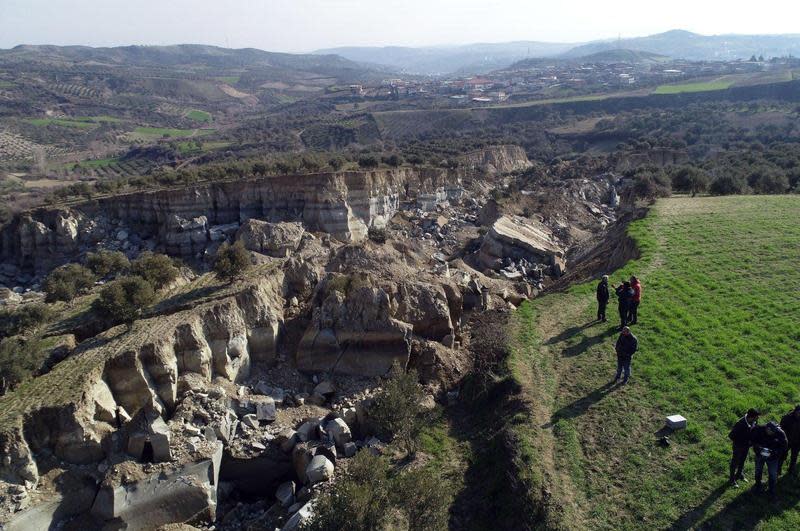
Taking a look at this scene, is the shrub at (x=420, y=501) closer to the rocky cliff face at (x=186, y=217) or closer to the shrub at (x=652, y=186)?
the rocky cliff face at (x=186, y=217)

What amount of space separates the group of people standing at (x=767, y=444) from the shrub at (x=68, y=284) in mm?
23464

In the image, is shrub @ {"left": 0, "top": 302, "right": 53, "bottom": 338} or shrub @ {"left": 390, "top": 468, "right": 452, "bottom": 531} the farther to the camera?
shrub @ {"left": 0, "top": 302, "right": 53, "bottom": 338}

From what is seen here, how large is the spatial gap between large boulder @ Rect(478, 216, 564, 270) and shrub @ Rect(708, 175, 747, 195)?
11.1 meters

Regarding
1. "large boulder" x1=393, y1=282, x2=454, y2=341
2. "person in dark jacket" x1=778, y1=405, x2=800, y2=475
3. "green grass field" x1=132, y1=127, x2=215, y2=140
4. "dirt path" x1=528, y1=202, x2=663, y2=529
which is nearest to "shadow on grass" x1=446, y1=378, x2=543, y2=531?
"dirt path" x1=528, y1=202, x2=663, y2=529

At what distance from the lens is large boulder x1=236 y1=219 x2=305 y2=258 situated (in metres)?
31.1

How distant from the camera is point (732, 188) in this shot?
119 feet

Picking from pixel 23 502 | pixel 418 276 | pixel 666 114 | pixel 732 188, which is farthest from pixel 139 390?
pixel 666 114

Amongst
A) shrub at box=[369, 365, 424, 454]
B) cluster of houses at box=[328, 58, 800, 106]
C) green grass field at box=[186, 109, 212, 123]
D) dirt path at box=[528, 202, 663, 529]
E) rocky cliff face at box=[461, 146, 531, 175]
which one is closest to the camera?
dirt path at box=[528, 202, 663, 529]

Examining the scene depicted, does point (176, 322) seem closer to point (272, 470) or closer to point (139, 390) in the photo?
point (139, 390)

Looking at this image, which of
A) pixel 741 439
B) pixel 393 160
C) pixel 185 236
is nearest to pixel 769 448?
pixel 741 439

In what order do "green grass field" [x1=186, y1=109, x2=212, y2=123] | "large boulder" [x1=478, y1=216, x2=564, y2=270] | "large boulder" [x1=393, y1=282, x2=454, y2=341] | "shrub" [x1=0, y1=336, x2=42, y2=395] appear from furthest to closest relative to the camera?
"green grass field" [x1=186, y1=109, x2=212, y2=123]
"large boulder" [x1=478, y1=216, x2=564, y2=270]
"large boulder" [x1=393, y1=282, x2=454, y2=341]
"shrub" [x1=0, y1=336, x2=42, y2=395]

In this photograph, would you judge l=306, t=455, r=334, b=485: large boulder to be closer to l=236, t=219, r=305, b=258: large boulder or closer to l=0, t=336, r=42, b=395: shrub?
l=0, t=336, r=42, b=395: shrub

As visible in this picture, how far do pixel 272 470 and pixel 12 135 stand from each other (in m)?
116

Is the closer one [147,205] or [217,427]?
[217,427]
